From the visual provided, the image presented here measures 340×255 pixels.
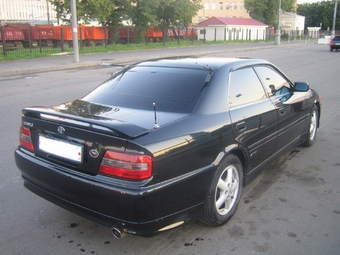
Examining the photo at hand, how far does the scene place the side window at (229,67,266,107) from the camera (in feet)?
12.0

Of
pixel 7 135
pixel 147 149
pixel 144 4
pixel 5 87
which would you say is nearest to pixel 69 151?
pixel 147 149

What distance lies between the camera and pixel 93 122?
9.32 feet

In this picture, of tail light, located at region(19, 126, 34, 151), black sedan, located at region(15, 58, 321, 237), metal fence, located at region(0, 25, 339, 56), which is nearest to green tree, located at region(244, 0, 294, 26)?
metal fence, located at region(0, 25, 339, 56)

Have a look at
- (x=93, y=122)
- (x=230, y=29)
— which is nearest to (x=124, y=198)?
(x=93, y=122)

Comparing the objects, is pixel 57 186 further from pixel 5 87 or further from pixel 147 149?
pixel 5 87

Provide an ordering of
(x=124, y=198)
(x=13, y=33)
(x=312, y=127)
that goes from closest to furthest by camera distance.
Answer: (x=124, y=198) < (x=312, y=127) < (x=13, y=33)

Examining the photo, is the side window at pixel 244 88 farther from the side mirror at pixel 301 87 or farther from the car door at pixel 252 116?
the side mirror at pixel 301 87

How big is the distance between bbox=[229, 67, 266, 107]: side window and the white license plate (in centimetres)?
154

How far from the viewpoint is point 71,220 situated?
136 inches

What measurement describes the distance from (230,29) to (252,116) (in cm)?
6048

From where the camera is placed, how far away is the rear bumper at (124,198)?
2.62 meters

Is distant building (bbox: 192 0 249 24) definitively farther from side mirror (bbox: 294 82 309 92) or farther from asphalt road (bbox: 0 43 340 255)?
asphalt road (bbox: 0 43 340 255)

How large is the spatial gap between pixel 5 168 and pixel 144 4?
3399 centimetres

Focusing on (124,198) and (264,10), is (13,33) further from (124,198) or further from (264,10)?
(264,10)
